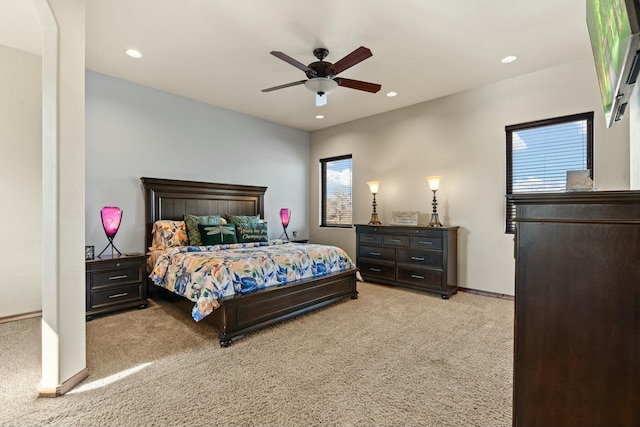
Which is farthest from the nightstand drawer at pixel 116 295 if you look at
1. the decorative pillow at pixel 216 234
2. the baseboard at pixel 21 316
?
the decorative pillow at pixel 216 234

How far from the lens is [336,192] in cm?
620

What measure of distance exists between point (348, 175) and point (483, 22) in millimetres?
3466

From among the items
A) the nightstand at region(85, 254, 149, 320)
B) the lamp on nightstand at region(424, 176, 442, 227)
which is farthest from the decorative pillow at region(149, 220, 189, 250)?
the lamp on nightstand at region(424, 176, 442, 227)

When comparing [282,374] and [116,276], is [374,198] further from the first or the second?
[116,276]

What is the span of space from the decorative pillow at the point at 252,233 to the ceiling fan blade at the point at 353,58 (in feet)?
8.24

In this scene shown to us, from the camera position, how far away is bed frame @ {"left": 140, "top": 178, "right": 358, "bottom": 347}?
2.78m

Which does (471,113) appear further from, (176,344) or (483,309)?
(176,344)

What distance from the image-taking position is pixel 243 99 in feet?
15.4

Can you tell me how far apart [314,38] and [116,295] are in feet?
11.4

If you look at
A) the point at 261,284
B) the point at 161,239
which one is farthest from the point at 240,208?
the point at 261,284

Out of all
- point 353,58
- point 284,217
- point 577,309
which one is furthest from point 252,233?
point 577,309

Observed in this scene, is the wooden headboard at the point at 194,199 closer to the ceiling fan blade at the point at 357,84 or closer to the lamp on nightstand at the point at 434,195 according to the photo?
the ceiling fan blade at the point at 357,84

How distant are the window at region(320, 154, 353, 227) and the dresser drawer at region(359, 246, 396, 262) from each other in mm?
993

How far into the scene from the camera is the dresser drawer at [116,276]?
10.8 ft
